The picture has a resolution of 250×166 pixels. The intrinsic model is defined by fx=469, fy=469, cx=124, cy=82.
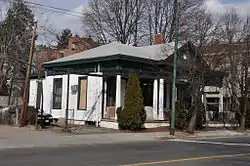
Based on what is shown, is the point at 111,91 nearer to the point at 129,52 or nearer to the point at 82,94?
the point at 82,94

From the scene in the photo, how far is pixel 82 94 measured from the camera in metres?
36.0

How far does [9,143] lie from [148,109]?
52.0 feet

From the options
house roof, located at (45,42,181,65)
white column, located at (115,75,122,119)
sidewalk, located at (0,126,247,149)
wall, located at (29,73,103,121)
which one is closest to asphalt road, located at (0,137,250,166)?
sidewalk, located at (0,126,247,149)

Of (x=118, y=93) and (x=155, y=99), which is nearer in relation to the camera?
(x=118, y=93)

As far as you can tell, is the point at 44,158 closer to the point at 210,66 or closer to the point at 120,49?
the point at 210,66

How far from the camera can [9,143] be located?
21.2 metres

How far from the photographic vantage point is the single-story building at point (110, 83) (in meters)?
33.5

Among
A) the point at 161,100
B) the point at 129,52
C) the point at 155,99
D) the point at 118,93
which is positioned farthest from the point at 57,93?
the point at 161,100

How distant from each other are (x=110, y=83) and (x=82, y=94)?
2439 millimetres

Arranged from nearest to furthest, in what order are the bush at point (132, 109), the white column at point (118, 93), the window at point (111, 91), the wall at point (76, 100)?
the bush at point (132, 109) < the white column at point (118, 93) < the wall at point (76, 100) < the window at point (111, 91)

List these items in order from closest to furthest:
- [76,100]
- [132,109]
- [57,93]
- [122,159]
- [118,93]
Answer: [122,159] → [132,109] → [118,93] → [76,100] → [57,93]

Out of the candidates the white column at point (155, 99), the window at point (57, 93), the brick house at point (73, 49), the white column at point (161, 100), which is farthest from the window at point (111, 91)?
the brick house at point (73, 49)

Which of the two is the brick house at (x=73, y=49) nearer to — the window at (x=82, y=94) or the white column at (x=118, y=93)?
the window at (x=82, y=94)

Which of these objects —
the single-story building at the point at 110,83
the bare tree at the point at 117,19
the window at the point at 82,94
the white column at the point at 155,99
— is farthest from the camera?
the bare tree at the point at 117,19
